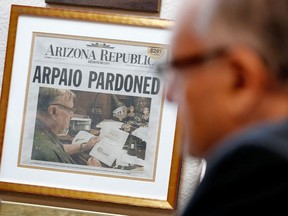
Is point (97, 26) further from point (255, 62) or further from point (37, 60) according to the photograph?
point (255, 62)

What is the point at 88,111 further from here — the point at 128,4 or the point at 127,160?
the point at 128,4

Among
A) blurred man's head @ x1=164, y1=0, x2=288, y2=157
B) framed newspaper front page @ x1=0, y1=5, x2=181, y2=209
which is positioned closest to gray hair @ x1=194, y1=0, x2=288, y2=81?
blurred man's head @ x1=164, y1=0, x2=288, y2=157

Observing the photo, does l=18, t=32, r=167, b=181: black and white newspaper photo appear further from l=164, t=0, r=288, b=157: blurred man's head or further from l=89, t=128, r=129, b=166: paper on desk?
l=164, t=0, r=288, b=157: blurred man's head

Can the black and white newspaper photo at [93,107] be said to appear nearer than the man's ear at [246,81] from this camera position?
No

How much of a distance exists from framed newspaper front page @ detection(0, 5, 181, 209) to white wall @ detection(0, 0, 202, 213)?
0.07ft

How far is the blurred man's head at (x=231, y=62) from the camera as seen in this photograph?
44cm

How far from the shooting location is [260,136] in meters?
0.43

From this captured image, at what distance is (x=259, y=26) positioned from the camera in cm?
44

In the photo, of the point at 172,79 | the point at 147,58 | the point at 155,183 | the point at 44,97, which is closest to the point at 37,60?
the point at 44,97

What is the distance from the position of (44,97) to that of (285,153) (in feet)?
3.21

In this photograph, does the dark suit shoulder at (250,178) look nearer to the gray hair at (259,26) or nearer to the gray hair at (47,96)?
the gray hair at (259,26)

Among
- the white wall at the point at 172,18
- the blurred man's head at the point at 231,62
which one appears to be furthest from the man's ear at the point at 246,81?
the white wall at the point at 172,18

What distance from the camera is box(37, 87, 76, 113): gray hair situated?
134cm

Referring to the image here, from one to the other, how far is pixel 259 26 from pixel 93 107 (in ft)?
2.99
